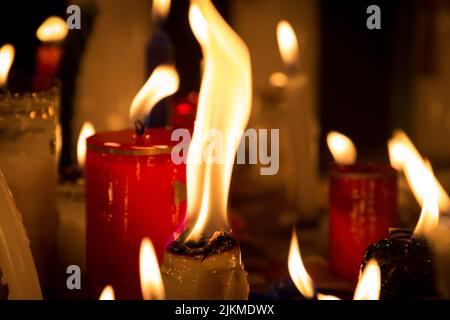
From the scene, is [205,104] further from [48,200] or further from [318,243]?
[318,243]

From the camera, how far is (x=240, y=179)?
178cm

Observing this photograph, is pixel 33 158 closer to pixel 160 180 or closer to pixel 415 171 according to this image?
pixel 160 180

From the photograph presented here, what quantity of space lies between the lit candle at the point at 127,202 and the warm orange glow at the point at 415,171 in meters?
0.30

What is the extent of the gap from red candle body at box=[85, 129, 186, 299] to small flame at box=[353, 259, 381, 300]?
0.96ft

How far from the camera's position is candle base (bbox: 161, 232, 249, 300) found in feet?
2.37

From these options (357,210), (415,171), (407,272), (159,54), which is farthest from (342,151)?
(407,272)

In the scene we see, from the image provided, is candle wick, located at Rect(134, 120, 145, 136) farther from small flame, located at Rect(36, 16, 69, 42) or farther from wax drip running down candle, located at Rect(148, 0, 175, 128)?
small flame, located at Rect(36, 16, 69, 42)

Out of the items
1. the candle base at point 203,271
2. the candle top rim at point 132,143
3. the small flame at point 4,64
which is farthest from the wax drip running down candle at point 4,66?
the candle base at point 203,271

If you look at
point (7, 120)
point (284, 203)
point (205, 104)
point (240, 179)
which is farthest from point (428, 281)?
point (240, 179)

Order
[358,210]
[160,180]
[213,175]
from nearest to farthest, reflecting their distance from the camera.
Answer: [213,175]
[160,180]
[358,210]

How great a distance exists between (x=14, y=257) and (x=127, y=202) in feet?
0.54

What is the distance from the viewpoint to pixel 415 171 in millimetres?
967

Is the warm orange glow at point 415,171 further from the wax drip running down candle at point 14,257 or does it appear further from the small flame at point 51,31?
the small flame at point 51,31

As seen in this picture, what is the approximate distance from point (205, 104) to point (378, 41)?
2605mm
